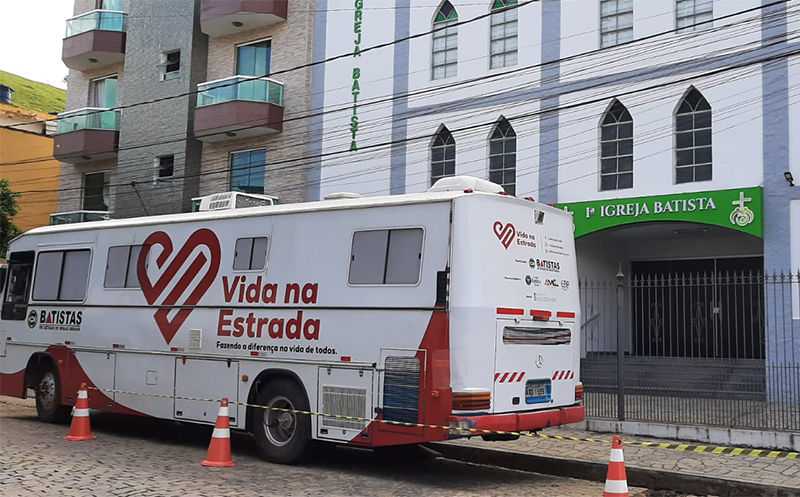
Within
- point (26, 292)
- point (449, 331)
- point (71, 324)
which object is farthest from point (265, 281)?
point (26, 292)

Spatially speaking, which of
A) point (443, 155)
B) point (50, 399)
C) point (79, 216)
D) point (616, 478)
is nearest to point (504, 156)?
point (443, 155)

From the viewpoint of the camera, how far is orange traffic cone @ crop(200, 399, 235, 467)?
410 inches

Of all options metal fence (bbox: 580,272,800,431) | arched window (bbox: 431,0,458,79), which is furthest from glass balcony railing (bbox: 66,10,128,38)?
metal fence (bbox: 580,272,800,431)

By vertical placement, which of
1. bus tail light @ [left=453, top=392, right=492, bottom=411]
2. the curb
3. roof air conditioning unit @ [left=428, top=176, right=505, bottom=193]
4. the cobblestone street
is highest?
roof air conditioning unit @ [left=428, top=176, right=505, bottom=193]

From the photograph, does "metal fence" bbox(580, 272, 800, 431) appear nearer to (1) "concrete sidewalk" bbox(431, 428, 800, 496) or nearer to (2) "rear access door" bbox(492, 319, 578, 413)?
(1) "concrete sidewalk" bbox(431, 428, 800, 496)

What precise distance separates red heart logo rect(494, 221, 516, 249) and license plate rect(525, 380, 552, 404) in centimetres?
167

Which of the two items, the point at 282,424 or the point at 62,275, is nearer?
the point at 282,424

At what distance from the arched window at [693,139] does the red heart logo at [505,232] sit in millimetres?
9163

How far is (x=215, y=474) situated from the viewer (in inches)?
394

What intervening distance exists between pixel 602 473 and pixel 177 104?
20521 mm

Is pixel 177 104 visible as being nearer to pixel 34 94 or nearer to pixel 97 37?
pixel 97 37

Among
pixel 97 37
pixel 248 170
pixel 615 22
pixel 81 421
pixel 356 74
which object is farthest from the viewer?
pixel 97 37

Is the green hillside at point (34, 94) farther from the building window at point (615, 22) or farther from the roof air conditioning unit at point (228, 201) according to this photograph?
the roof air conditioning unit at point (228, 201)

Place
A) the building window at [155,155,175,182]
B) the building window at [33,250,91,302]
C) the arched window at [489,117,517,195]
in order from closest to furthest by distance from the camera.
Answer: the building window at [33,250,91,302]
the arched window at [489,117,517,195]
the building window at [155,155,175,182]
